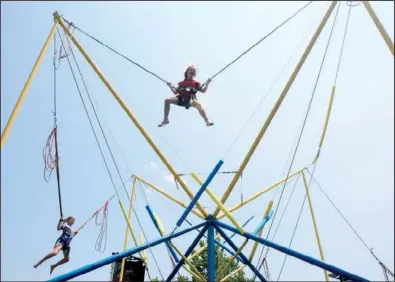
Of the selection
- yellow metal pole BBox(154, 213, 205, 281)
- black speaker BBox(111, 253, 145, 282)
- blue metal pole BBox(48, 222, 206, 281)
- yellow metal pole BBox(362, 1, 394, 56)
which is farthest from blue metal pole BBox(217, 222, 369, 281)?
yellow metal pole BBox(362, 1, 394, 56)

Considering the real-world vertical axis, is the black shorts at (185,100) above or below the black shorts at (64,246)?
above

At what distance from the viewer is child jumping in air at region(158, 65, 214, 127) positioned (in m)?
10.3

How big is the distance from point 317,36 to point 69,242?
7298mm

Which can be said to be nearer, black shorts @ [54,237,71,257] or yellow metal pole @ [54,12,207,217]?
yellow metal pole @ [54,12,207,217]

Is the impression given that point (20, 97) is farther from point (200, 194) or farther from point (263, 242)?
point (263, 242)

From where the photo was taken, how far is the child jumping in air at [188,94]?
33.8 ft

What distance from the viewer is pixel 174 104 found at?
10680 millimetres

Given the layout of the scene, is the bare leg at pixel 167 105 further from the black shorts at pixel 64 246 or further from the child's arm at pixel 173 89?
the black shorts at pixel 64 246

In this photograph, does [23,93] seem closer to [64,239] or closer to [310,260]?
[64,239]

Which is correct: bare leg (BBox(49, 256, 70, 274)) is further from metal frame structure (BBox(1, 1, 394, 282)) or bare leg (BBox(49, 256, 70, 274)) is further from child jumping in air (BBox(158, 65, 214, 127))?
child jumping in air (BBox(158, 65, 214, 127))

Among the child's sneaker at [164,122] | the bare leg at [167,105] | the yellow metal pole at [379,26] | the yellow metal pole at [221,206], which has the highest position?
the bare leg at [167,105]

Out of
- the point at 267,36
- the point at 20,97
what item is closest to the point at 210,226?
the point at 267,36

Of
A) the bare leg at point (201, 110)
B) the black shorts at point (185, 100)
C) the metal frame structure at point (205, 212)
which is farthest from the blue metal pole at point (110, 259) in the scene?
the black shorts at point (185, 100)

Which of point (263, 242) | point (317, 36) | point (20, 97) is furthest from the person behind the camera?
point (263, 242)
